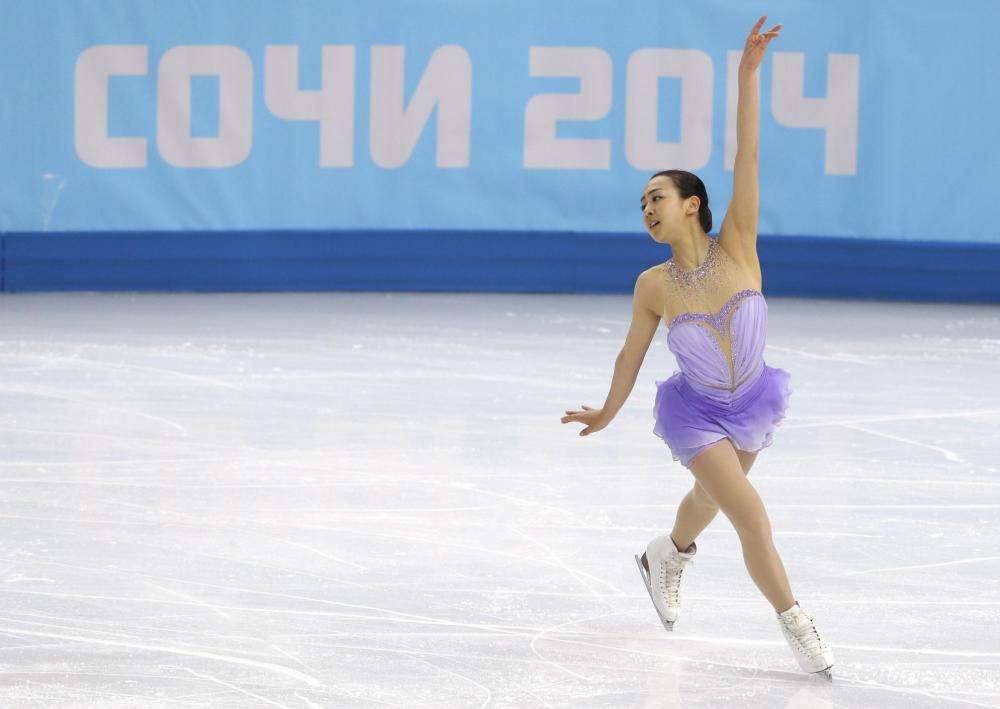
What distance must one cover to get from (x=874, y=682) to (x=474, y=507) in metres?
1.59

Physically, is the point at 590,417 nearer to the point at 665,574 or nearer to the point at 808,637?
the point at 665,574

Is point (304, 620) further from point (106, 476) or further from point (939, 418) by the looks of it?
point (939, 418)

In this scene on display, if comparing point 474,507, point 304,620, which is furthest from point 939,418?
point 304,620

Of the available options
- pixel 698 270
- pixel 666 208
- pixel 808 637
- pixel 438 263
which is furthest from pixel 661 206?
pixel 438 263

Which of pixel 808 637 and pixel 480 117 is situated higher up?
pixel 808 637

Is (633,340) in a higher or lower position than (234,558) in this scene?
higher

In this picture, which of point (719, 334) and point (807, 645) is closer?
point (807, 645)

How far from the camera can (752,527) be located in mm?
3002

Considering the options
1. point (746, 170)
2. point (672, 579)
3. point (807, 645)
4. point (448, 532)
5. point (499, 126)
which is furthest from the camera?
point (499, 126)

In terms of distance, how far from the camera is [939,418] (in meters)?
5.72

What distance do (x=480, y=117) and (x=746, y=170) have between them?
6.43m

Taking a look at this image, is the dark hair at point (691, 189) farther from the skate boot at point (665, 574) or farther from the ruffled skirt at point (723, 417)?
the skate boot at point (665, 574)

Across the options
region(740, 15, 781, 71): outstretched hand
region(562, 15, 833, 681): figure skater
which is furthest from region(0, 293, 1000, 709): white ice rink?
region(740, 15, 781, 71): outstretched hand

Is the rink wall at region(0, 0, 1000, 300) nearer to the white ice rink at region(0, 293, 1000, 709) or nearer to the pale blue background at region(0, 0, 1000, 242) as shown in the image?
the pale blue background at region(0, 0, 1000, 242)
